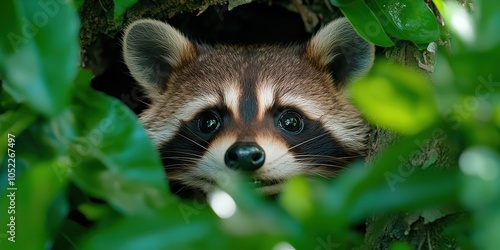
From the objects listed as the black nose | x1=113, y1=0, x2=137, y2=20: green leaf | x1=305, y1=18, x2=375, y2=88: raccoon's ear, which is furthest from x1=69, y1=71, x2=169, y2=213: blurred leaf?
x1=305, y1=18, x2=375, y2=88: raccoon's ear

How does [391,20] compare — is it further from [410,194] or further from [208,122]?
[410,194]

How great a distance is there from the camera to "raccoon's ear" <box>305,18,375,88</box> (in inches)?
206

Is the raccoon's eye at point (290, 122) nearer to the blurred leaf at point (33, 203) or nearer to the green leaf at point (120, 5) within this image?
the green leaf at point (120, 5)

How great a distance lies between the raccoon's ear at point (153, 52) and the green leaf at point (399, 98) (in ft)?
10.1

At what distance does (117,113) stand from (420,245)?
60.4 inches

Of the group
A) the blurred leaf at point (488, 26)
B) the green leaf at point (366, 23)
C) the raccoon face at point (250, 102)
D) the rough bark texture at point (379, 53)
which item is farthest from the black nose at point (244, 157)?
the blurred leaf at point (488, 26)

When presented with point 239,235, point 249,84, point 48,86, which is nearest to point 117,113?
point 48,86

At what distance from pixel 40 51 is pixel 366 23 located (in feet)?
6.99

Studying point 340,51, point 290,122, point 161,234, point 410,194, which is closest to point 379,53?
point 340,51

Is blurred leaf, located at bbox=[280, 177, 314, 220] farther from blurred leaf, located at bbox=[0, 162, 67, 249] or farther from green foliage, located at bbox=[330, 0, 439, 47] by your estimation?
green foliage, located at bbox=[330, 0, 439, 47]

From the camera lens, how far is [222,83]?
5105mm

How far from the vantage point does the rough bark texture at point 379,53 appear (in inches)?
139

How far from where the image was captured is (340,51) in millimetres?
5406

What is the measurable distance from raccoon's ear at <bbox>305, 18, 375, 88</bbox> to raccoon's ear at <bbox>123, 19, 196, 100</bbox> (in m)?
0.87
